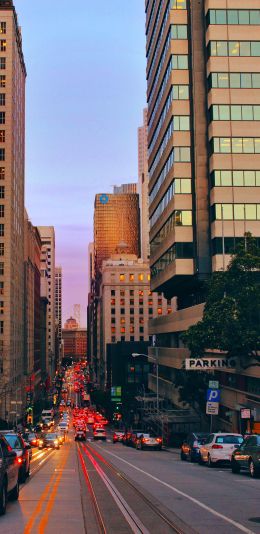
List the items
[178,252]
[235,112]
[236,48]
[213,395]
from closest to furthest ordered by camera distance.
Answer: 1. [213,395]
2. [235,112]
3. [236,48]
4. [178,252]

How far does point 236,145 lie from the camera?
200 ft

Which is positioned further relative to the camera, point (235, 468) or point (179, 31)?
point (179, 31)

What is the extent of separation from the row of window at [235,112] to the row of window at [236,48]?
4.83 metres

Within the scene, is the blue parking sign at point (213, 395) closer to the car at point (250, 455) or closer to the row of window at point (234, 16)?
the car at point (250, 455)

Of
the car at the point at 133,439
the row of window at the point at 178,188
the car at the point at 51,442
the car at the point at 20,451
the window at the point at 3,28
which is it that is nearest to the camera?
the car at the point at 20,451

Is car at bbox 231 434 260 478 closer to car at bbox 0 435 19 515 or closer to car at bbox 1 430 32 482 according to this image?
car at bbox 1 430 32 482

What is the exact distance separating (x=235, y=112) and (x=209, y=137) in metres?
3.31

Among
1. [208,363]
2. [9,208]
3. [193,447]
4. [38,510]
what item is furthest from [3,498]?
[9,208]

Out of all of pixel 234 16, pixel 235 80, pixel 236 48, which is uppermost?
pixel 234 16

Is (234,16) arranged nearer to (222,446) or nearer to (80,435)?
(222,446)

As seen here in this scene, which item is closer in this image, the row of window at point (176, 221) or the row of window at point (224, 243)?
the row of window at point (224, 243)

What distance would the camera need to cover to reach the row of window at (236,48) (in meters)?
61.9

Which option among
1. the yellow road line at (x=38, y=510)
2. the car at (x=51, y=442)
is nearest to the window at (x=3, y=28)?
the car at (x=51, y=442)

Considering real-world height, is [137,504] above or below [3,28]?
below
